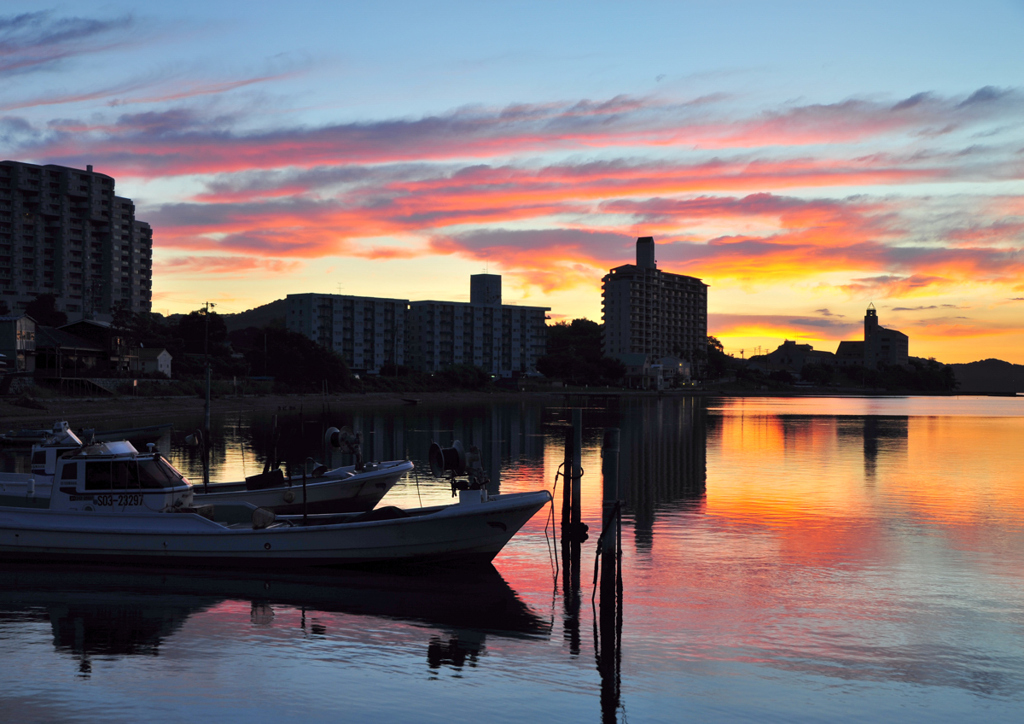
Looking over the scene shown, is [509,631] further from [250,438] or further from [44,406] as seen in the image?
[44,406]

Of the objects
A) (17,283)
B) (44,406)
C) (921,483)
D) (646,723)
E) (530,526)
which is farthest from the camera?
(17,283)

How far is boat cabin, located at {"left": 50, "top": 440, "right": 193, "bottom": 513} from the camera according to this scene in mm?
21656

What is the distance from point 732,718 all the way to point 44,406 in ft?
250

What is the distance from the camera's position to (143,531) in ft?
69.1

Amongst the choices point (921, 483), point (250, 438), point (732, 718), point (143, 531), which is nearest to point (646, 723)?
point (732, 718)

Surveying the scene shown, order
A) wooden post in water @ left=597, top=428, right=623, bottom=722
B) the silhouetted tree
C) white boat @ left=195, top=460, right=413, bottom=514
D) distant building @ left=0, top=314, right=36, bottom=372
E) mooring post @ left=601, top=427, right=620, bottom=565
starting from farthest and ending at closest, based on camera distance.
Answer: the silhouetted tree, distant building @ left=0, top=314, right=36, bottom=372, white boat @ left=195, top=460, right=413, bottom=514, mooring post @ left=601, top=427, right=620, bottom=565, wooden post in water @ left=597, top=428, right=623, bottom=722

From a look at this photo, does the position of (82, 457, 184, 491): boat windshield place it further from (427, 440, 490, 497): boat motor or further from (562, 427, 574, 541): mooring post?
(562, 427, 574, 541): mooring post

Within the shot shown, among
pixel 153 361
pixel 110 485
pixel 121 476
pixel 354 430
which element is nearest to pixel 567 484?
pixel 121 476

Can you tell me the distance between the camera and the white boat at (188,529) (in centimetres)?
2095

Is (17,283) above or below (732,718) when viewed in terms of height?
above

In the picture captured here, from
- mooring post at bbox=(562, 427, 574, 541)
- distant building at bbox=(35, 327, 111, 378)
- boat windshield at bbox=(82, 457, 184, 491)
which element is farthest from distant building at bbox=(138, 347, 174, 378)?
mooring post at bbox=(562, 427, 574, 541)

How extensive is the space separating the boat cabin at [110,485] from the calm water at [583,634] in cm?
173

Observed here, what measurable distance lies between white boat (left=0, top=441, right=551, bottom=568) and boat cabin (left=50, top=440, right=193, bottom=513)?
1.0 inches

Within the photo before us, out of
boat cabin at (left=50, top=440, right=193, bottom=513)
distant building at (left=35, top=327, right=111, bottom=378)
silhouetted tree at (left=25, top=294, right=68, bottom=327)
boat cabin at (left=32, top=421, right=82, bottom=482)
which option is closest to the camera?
boat cabin at (left=50, top=440, right=193, bottom=513)
